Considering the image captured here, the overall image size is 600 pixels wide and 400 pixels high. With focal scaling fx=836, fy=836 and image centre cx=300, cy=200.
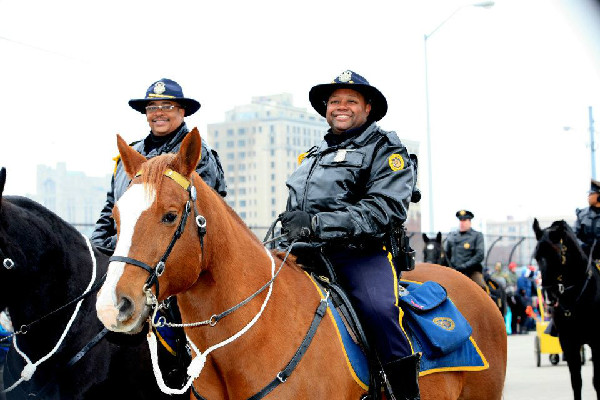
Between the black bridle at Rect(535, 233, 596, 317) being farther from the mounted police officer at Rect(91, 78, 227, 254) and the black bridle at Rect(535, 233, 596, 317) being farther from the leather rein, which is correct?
the leather rein

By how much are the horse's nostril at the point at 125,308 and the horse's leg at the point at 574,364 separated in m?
8.50

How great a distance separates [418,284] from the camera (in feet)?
19.8

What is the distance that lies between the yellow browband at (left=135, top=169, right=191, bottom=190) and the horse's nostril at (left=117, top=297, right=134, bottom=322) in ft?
2.34

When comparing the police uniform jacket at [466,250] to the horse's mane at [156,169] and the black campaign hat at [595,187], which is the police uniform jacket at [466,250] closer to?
the black campaign hat at [595,187]

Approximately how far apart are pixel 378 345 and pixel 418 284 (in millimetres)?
1110

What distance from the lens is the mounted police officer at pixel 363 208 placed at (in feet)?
16.5

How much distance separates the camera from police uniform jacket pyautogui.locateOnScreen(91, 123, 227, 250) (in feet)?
20.6

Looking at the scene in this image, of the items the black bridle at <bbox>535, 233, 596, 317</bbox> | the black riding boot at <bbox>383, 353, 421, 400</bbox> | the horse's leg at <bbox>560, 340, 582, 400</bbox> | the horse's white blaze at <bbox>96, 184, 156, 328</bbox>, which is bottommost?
the horse's leg at <bbox>560, 340, 582, 400</bbox>

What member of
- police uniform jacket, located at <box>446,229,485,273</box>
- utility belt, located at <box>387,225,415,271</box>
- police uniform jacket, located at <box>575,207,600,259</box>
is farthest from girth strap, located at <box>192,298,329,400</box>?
police uniform jacket, located at <box>446,229,485,273</box>

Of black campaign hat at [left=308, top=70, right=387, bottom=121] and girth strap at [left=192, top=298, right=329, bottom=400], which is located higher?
black campaign hat at [left=308, top=70, right=387, bottom=121]

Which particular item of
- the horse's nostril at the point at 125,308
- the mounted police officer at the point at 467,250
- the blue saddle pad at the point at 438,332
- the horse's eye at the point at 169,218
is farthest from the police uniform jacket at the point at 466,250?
the horse's nostril at the point at 125,308

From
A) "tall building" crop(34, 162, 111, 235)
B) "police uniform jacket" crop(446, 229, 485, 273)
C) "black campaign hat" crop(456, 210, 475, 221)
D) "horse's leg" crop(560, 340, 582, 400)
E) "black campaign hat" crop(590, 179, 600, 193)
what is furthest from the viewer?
"tall building" crop(34, 162, 111, 235)

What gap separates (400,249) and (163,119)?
2.23 m

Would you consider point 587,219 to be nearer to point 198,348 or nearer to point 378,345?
Answer: point 378,345
